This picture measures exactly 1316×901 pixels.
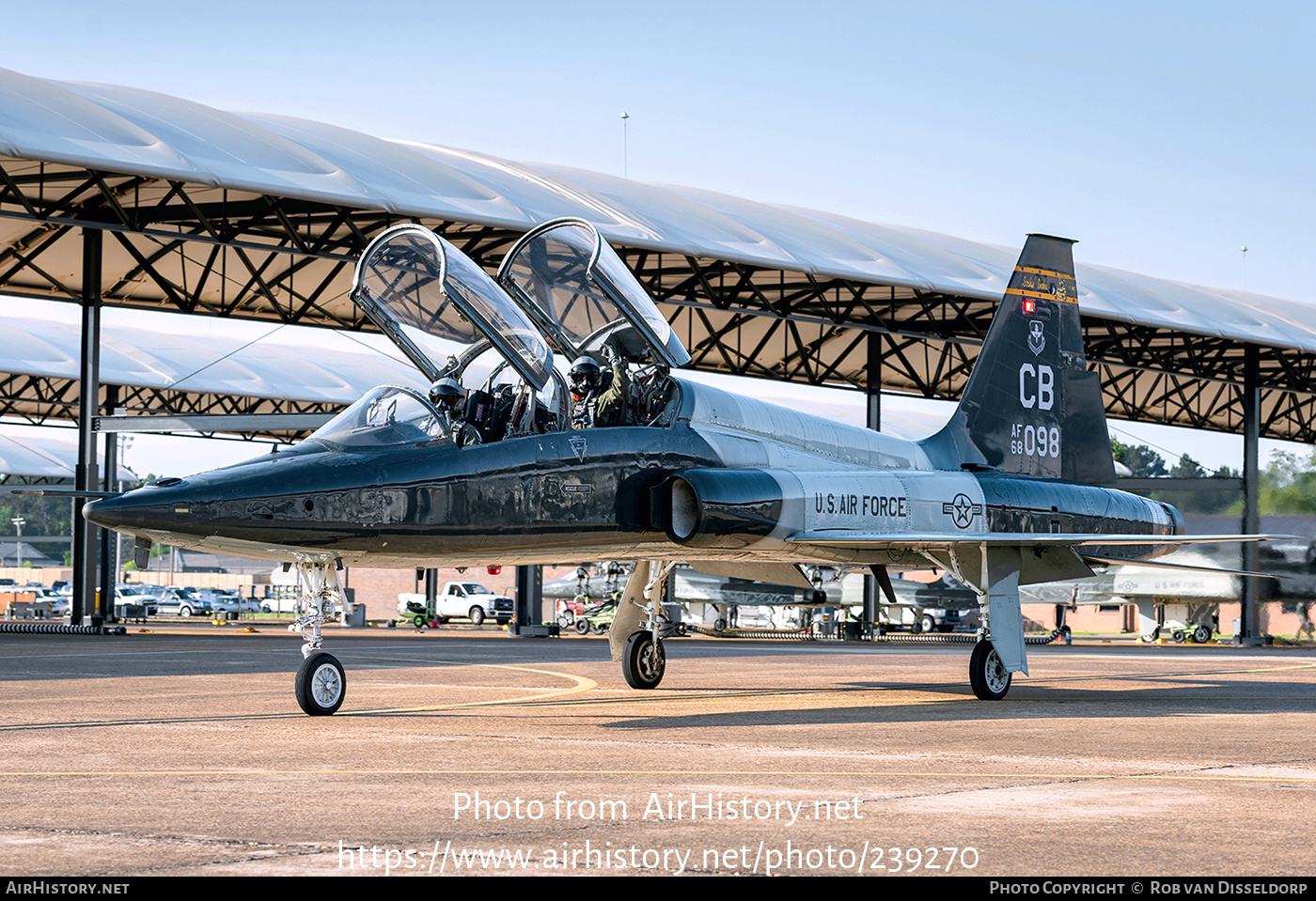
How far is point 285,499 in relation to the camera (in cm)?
1000

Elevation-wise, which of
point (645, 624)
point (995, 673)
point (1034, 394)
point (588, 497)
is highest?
point (1034, 394)

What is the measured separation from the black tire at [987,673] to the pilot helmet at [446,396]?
623 centimetres

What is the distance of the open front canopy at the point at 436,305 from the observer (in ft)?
A: 38.6

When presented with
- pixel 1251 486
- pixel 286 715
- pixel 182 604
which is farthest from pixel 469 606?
pixel 286 715

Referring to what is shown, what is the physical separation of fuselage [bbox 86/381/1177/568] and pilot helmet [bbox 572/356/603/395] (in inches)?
22.8

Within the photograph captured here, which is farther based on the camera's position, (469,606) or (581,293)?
(469,606)

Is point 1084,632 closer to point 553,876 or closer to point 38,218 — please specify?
point 38,218

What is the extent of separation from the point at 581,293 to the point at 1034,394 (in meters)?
7.62

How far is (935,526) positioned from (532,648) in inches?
609

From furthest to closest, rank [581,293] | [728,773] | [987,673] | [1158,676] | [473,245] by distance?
[473,245]
[1158,676]
[987,673]
[581,293]
[728,773]

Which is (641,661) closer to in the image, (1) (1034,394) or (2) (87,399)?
(1) (1034,394)

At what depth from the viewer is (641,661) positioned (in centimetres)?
1492

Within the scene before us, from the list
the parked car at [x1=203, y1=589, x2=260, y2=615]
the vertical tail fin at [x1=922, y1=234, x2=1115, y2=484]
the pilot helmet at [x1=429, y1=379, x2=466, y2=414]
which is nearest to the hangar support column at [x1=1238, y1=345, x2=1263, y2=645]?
the vertical tail fin at [x1=922, y1=234, x2=1115, y2=484]

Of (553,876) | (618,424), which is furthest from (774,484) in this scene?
(553,876)
